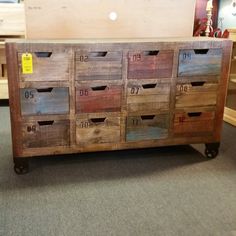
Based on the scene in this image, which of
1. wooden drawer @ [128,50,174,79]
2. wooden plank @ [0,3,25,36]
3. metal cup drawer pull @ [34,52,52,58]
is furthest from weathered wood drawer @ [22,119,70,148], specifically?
wooden plank @ [0,3,25,36]

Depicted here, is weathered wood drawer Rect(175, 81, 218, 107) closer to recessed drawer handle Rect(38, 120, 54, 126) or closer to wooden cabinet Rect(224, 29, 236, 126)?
recessed drawer handle Rect(38, 120, 54, 126)

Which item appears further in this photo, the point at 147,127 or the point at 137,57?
the point at 147,127

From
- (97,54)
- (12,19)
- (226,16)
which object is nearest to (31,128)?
(97,54)

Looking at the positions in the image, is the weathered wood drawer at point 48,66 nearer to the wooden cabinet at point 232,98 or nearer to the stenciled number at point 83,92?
the stenciled number at point 83,92

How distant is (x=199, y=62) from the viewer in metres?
2.09

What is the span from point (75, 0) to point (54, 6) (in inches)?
5.7

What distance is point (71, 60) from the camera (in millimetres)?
1893

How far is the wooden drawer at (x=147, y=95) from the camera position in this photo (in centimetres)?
204

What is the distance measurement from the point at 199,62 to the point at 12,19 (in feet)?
6.40

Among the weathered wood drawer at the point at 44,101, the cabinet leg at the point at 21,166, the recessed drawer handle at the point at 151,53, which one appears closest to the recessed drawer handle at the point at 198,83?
the recessed drawer handle at the point at 151,53

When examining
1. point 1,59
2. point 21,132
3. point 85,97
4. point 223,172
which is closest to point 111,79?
point 85,97

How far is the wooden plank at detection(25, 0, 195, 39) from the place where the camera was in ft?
7.44

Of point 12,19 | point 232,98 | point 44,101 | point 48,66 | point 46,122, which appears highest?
point 12,19

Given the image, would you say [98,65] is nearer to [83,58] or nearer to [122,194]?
[83,58]
